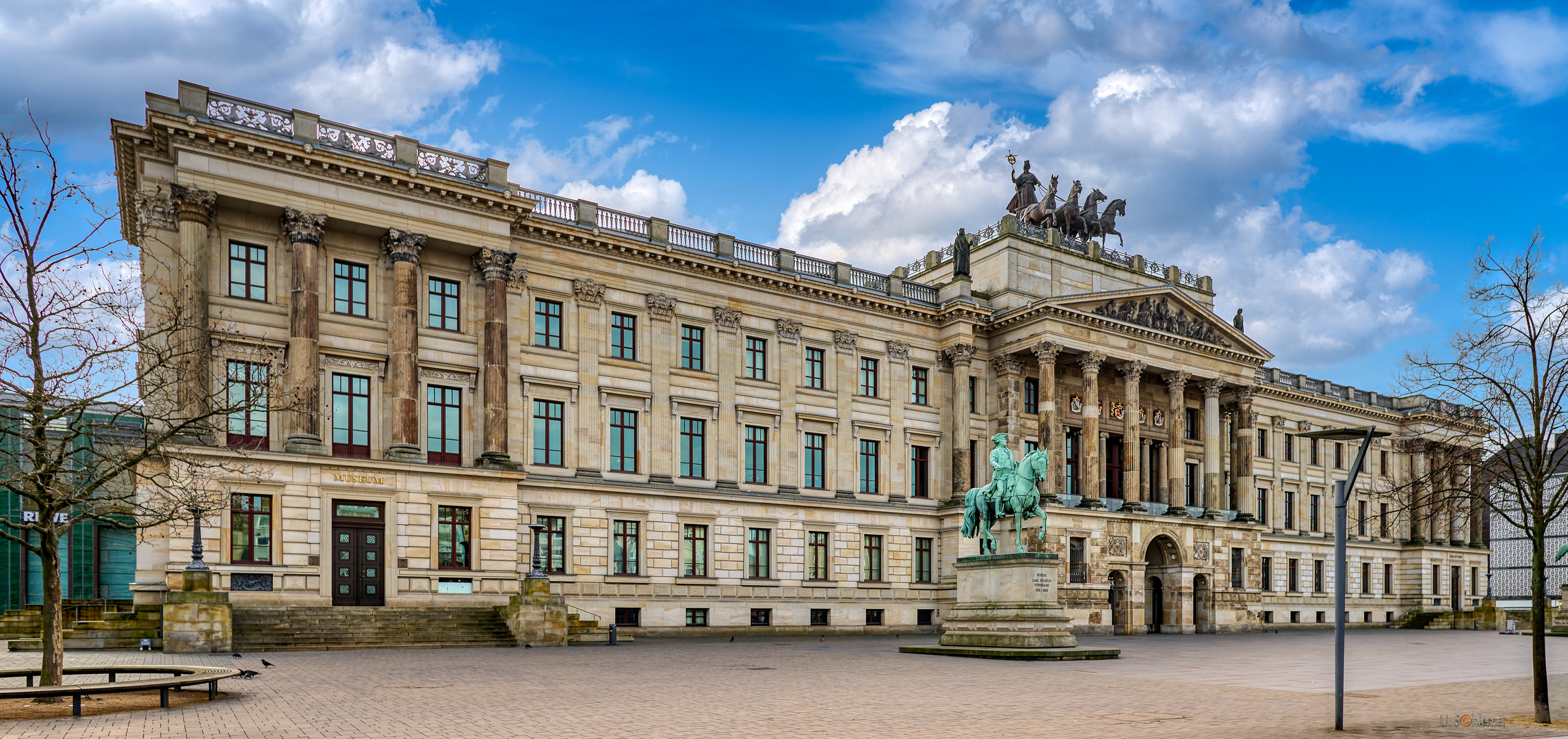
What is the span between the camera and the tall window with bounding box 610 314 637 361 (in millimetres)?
48625

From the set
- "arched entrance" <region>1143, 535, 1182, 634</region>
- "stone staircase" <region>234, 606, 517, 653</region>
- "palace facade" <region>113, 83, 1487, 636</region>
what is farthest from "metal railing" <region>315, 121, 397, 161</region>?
"arched entrance" <region>1143, 535, 1182, 634</region>

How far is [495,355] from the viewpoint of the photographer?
1704 inches

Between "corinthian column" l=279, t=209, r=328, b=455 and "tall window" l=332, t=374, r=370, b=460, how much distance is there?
36.7 inches

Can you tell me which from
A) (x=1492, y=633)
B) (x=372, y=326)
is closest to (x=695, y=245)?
(x=372, y=326)

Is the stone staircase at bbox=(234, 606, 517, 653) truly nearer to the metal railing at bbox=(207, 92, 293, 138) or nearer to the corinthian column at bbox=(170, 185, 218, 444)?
the corinthian column at bbox=(170, 185, 218, 444)

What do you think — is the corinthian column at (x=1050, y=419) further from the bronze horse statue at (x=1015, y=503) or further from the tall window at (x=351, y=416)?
the tall window at (x=351, y=416)

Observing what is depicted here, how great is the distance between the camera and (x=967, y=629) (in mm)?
35469

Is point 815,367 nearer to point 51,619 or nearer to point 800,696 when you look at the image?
point 800,696

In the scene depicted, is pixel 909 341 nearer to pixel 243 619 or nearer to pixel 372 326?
pixel 372 326

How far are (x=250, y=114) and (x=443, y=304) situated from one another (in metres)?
9.43

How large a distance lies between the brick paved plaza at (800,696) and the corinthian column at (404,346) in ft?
32.1

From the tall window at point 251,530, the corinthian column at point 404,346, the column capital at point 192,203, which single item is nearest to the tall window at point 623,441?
the corinthian column at point 404,346

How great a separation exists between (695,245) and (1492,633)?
162 feet

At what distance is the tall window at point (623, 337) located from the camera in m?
48.6
